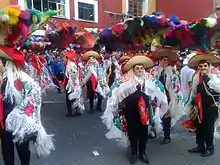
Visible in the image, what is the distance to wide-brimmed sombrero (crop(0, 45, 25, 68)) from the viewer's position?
3691 millimetres

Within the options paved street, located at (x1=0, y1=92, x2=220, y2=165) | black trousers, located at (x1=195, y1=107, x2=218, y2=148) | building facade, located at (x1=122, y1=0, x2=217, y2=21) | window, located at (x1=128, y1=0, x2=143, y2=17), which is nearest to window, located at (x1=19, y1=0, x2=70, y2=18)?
window, located at (x1=128, y1=0, x2=143, y2=17)

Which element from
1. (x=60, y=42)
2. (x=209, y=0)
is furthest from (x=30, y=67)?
(x=209, y=0)

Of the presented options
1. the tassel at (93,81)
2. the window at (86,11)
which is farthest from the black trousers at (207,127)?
the window at (86,11)

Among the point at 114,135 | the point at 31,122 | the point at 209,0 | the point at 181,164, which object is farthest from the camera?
the point at 209,0

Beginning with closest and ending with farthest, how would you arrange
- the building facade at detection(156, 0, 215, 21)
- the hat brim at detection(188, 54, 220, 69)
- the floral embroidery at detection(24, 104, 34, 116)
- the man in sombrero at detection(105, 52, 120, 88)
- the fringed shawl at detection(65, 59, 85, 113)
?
1. the floral embroidery at detection(24, 104, 34, 116)
2. the hat brim at detection(188, 54, 220, 69)
3. the fringed shawl at detection(65, 59, 85, 113)
4. the man in sombrero at detection(105, 52, 120, 88)
5. the building facade at detection(156, 0, 215, 21)

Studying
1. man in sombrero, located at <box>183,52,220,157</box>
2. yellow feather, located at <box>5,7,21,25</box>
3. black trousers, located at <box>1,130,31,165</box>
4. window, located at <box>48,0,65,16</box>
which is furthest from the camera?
window, located at <box>48,0,65,16</box>

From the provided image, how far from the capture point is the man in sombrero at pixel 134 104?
4715 mm

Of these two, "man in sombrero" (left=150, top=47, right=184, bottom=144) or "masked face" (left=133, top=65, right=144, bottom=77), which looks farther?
"man in sombrero" (left=150, top=47, right=184, bottom=144)

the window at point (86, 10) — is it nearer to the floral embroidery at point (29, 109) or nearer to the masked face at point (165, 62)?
the masked face at point (165, 62)

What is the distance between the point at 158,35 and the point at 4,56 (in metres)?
2.25

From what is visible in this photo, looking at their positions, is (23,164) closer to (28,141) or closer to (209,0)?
(28,141)

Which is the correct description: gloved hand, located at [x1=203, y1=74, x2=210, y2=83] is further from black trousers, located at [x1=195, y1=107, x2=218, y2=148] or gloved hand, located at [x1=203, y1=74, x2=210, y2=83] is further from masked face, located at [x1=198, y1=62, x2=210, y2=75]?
black trousers, located at [x1=195, y1=107, x2=218, y2=148]

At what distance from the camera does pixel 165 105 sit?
5211 mm

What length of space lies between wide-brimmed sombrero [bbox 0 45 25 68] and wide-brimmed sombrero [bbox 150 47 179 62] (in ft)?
8.36
